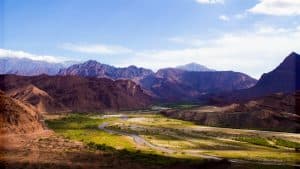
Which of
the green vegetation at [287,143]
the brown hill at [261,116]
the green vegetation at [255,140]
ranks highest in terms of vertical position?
the brown hill at [261,116]

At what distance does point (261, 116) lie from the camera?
137 meters

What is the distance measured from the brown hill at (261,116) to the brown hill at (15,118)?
6525 centimetres

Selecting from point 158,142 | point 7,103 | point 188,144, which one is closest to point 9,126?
point 7,103

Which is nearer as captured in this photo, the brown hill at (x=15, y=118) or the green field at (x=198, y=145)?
the green field at (x=198, y=145)

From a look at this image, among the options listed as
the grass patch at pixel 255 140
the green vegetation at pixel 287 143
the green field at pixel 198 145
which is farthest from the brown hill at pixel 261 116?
the green vegetation at pixel 287 143

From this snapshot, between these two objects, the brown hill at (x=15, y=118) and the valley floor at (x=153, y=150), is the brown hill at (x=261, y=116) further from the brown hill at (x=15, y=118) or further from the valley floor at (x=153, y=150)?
the brown hill at (x=15, y=118)

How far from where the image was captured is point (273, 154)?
80625 millimetres

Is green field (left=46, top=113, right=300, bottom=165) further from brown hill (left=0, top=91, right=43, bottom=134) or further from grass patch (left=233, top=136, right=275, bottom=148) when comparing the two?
brown hill (left=0, top=91, right=43, bottom=134)

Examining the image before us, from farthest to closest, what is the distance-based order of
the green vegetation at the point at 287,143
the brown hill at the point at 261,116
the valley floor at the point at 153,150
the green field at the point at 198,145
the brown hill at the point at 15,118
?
the brown hill at the point at 261,116, the green vegetation at the point at 287,143, the brown hill at the point at 15,118, the green field at the point at 198,145, the valley floor at the point at 153,150

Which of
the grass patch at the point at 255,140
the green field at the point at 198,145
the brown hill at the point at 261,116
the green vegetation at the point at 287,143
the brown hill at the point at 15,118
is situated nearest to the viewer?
the green field at the point at 198,145

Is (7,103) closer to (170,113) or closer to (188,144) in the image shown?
(188,144)

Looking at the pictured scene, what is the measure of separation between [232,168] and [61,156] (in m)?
29.2

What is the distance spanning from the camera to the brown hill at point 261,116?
132m

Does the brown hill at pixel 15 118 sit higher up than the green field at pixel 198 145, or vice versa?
the brown hill at pixel 15 118
